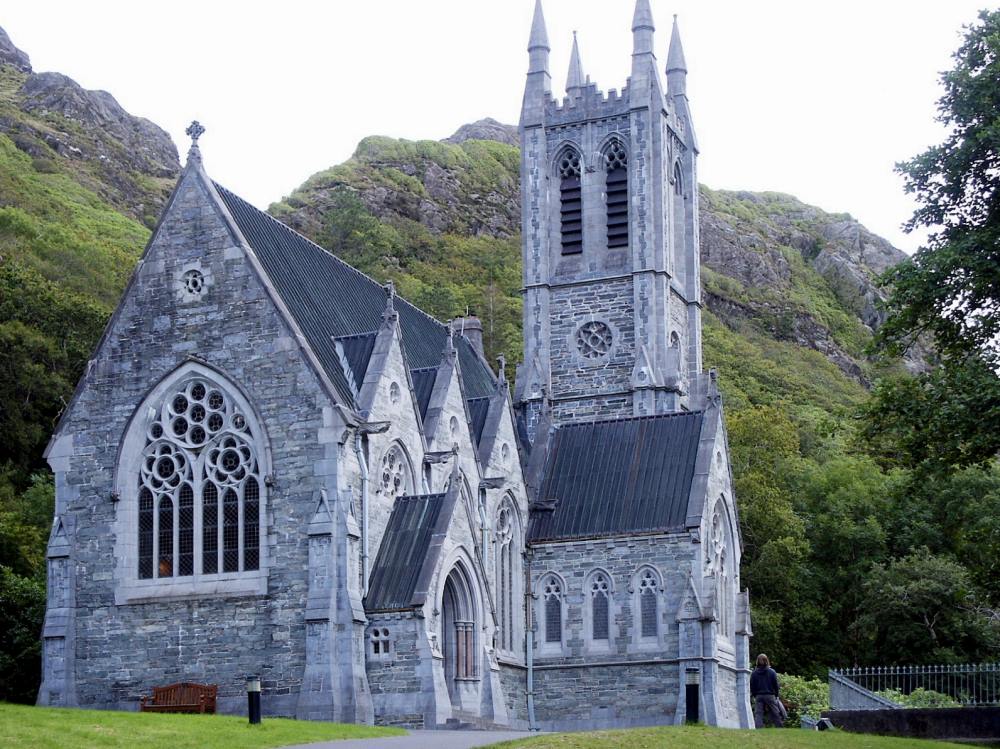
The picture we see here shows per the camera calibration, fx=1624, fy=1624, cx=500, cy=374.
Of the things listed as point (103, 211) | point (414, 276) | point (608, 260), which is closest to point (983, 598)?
point (608, 260)

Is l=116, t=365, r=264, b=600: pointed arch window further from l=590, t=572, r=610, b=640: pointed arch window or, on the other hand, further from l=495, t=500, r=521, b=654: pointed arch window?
l=590, t=572, r=610, b=640: pointed arch window

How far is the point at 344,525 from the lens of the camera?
34406 mm

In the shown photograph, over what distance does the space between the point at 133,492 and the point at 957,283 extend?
61.3 ft

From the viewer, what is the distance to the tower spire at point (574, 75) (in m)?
57.0

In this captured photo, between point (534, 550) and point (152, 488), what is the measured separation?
12411 mm

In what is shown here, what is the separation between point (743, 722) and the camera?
44.7 m

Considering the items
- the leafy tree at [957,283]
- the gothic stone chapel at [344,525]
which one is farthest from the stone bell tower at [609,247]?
the leafy tree at [957,283]

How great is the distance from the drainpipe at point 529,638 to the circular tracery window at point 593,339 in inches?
404

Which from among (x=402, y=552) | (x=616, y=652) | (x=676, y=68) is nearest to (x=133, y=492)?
(x=402, y=552)

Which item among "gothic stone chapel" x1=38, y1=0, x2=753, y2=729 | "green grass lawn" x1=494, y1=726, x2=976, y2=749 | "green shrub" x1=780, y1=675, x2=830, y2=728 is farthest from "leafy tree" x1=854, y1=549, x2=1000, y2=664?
"green grass lawn" x1=494, y1=726, x2=976, y2=749

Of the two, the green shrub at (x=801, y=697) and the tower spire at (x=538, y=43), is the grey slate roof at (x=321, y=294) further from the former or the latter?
the green shrub at (x=801, y=697)

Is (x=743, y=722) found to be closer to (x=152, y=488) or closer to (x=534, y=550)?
(x=534, y=550)

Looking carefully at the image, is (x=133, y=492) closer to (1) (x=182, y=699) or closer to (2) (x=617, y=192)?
(1) (x=182, y=699)

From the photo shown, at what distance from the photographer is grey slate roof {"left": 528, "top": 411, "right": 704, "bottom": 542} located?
44469 mm
